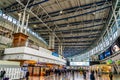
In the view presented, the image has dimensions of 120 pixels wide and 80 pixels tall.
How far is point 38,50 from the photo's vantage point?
10.2 meters

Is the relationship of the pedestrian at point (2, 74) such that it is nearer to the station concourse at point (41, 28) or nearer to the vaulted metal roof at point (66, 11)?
the station concourse at point (41, 28)

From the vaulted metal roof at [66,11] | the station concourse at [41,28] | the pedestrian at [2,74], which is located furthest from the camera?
the vaulted metal roof at [66,11]

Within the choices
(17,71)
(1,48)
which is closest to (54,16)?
(1,48)

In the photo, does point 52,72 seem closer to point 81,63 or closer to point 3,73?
point 81,63

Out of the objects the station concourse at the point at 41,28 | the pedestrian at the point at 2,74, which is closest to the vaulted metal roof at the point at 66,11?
the station concourse at the point at 41,28

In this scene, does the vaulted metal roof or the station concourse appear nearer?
the station concourse

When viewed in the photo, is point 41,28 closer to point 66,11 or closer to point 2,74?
point 66,11

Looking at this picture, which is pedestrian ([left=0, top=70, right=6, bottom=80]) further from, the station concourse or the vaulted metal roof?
the vaulted metal roof

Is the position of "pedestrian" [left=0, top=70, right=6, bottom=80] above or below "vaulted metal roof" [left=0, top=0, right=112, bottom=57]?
below

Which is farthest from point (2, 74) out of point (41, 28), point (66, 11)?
point (41, 28)

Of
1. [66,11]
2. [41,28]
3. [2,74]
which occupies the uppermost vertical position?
[66,11]

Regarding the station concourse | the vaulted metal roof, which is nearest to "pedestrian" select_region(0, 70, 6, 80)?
the station concourse

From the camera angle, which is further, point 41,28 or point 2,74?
point 41,28

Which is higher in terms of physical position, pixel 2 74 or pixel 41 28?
pixel 41 28
